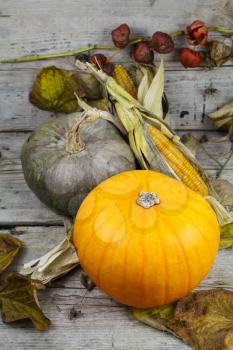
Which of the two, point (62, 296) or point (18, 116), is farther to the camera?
point (18, 116)

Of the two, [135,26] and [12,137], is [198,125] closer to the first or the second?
[135,26]

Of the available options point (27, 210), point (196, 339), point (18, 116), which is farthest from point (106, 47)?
point (196, 339)

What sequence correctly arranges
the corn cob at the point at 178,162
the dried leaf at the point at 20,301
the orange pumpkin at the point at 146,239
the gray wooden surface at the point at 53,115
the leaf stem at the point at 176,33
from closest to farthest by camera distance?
the orange pumpkin at the point at 146,239
the dried leaf at the point at 20,301
the gray wooden surface at the point at 53,115
the corn cob at the point at 178,162
the leaf stem at the point at 176,33

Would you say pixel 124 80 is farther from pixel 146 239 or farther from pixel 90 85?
pixel 146 239

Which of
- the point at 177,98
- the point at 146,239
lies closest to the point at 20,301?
the point at 146,239

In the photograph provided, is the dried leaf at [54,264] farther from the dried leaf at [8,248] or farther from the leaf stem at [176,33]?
the leaf stem at [176,33]

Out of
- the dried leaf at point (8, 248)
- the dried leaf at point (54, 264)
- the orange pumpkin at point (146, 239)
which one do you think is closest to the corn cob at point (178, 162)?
the orange pumpkin at point (146, 239)

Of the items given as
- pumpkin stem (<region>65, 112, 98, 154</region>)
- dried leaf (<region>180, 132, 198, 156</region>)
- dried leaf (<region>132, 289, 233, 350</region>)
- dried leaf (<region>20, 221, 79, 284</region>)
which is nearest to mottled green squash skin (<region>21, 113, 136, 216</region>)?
pumpkin stem (<region>65, 112, 98, 154</region>)
